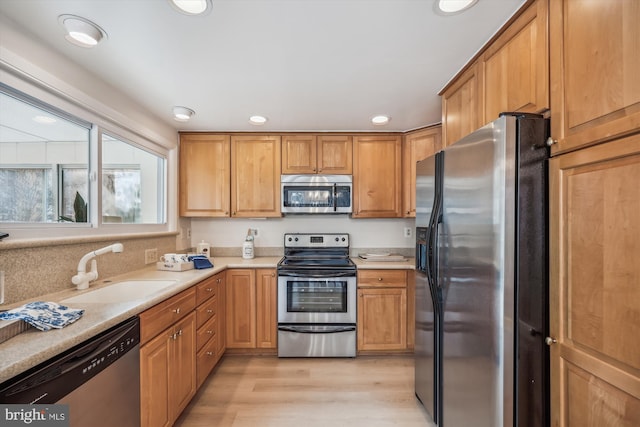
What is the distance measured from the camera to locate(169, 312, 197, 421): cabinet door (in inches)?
67.2

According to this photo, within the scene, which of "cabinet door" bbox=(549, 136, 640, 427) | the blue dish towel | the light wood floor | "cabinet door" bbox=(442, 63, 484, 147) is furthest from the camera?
the light wood floor

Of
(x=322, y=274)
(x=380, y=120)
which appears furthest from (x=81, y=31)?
(x=322, y=274)

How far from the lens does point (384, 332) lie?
2.74 m

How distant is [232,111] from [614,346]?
2.65 metres

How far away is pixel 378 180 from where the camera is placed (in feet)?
10.0

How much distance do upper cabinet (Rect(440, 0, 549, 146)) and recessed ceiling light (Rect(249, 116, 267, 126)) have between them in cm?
163

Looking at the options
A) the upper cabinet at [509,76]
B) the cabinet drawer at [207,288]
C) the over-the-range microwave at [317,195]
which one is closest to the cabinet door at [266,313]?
the cabinet drawer at [207,288]

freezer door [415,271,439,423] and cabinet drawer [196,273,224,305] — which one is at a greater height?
cabinet drawer [196,273,224,305]

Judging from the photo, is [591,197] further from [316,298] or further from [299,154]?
[299,154]

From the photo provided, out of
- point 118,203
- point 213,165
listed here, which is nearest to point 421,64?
point 213,165

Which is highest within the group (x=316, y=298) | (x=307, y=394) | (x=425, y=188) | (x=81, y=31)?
(x=81, y=31)

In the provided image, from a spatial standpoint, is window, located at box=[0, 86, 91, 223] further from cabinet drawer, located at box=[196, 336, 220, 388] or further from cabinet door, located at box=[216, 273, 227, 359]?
cabinet drawer, located at box=[196, 336, 220, 388]

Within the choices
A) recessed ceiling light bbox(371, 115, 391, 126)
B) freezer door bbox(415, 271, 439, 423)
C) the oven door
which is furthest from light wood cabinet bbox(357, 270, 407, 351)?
recessed ceiling light bbox(371, 115, 391, 126)

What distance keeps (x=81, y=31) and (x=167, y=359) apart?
175 centimetres
